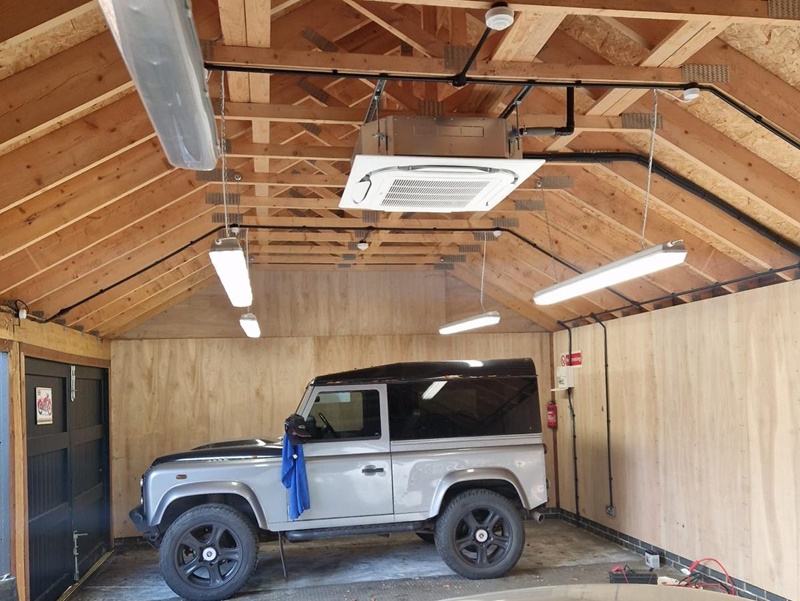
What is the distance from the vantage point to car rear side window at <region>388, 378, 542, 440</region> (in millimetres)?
6930

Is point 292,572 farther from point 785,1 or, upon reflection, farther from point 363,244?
point 785,1

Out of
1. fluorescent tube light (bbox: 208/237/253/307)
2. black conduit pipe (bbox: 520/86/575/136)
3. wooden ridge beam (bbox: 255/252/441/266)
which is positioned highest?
black conduit pipe (bbox: 520/86/575/136)

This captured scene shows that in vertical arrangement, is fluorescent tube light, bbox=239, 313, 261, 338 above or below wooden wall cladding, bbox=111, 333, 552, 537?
above

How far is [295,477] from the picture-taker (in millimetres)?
6484

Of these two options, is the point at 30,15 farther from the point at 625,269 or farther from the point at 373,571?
the point at 373,571

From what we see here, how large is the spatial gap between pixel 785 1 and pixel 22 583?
19.4ft

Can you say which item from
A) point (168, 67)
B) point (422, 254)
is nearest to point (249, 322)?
point (422, 254)

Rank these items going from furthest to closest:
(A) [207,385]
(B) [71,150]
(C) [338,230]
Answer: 1. (A) [207,385]
2. (C) [338,230]
3. (B) [71,150]

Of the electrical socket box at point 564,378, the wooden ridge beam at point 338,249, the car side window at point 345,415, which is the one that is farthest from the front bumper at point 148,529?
the electrical socket box at point 564,378

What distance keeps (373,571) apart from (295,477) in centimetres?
145

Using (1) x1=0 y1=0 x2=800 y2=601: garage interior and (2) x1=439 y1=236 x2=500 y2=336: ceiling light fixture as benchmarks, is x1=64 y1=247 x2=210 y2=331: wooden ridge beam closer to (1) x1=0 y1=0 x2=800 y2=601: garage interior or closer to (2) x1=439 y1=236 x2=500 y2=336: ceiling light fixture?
(1) x1=0 y1=0 x2=800 y2=601: garage interior

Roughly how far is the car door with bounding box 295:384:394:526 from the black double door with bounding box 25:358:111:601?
2167 millimetres

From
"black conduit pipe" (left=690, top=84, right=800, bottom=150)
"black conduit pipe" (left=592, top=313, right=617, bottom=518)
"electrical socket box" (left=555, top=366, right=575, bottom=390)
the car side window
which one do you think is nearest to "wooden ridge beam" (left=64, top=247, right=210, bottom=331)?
the car side window

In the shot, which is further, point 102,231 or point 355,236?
point 355,236
